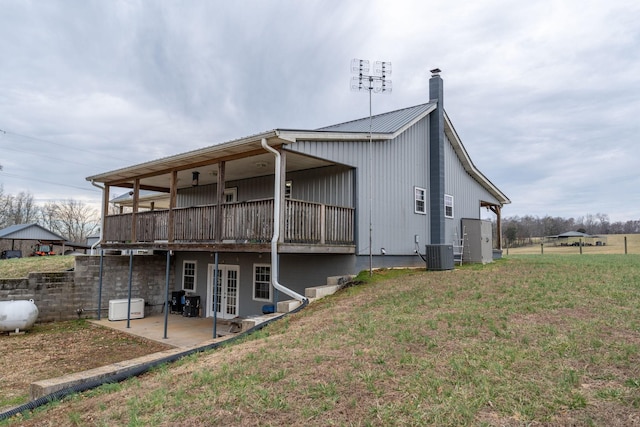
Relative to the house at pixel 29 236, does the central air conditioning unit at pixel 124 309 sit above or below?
below

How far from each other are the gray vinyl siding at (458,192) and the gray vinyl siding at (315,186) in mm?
5178

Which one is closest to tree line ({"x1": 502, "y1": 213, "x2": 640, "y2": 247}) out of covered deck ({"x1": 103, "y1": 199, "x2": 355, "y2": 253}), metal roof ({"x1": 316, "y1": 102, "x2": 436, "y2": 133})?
metal roof ({"x1": 316, "y1": 102, "x2": 436, "y2": 133})

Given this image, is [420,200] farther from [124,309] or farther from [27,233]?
[27,233]

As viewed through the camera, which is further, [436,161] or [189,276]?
[189,276]

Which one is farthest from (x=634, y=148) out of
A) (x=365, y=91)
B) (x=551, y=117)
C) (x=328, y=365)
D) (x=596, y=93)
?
(x=328, y=365)

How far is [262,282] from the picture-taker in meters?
12.6

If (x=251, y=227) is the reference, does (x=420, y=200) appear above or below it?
above

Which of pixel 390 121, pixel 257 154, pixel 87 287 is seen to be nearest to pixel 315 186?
pixel 257 154

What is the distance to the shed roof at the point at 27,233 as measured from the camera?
2854cm

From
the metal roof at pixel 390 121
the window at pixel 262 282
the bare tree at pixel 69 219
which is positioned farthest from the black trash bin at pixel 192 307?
the bare tree at pixel 69 219

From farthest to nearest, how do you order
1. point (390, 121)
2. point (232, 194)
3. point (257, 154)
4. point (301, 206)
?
point (232, 194)
point (390, 121)
point (257, 154)
point (301, 206)

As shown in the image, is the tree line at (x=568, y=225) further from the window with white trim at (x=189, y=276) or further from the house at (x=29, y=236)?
the house at (x=29, y=236)

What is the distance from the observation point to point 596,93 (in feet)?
56.5

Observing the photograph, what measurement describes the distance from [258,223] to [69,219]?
5769cm
